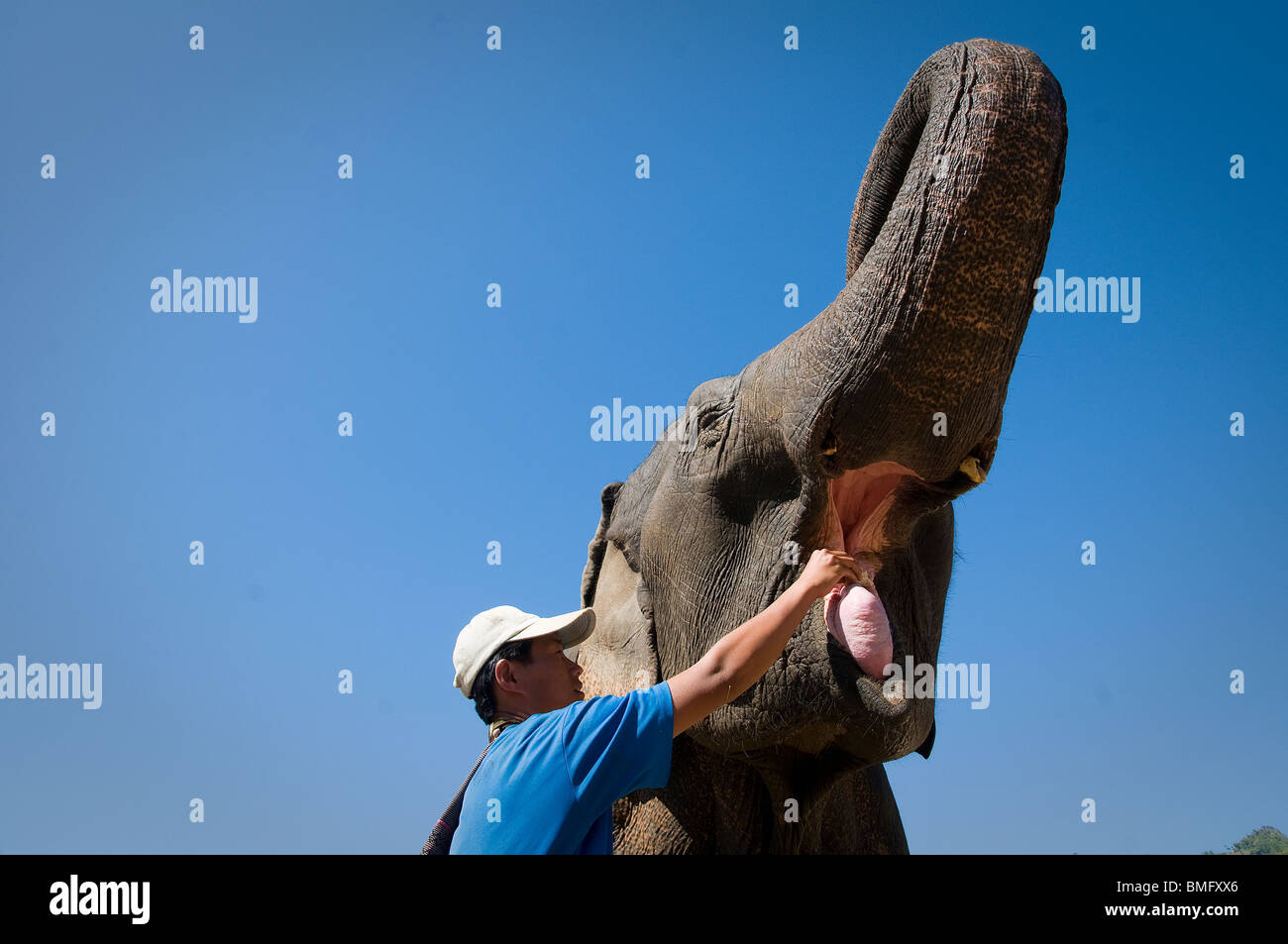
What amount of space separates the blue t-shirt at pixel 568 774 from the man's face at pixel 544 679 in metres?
0.38

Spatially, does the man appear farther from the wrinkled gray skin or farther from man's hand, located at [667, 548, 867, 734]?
the wrinkled gray skin

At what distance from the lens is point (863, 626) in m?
4.43

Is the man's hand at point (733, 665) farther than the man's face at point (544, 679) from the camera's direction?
No

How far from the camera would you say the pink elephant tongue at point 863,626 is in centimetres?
442

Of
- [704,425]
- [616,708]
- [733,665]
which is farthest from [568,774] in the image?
[704,425]

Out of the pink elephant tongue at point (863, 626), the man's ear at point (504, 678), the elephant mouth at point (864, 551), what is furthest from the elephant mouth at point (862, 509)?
the man's ear at point (504, 678)

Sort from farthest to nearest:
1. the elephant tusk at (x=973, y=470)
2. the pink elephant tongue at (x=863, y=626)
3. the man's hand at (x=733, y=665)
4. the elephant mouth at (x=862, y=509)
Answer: the elephant mouth at (x=862, y=509)
the pink elephant tongue at (x=863, y=626)
the elephant tusk at (x=973, y=470)
the man's hand at (x=733, y=665)

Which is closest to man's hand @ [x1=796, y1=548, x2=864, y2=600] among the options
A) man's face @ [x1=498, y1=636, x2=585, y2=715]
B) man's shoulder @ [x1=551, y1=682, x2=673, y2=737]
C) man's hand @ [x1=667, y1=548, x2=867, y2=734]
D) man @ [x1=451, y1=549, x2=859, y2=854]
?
man @ [x1=451, y1=549, x2=859, y2=854]

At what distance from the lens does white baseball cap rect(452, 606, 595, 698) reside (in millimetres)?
3809

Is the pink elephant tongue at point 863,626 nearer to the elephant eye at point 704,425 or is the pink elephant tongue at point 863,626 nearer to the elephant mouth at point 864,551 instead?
the elephant mouth at point 864,551

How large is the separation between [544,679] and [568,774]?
1.86 feet
